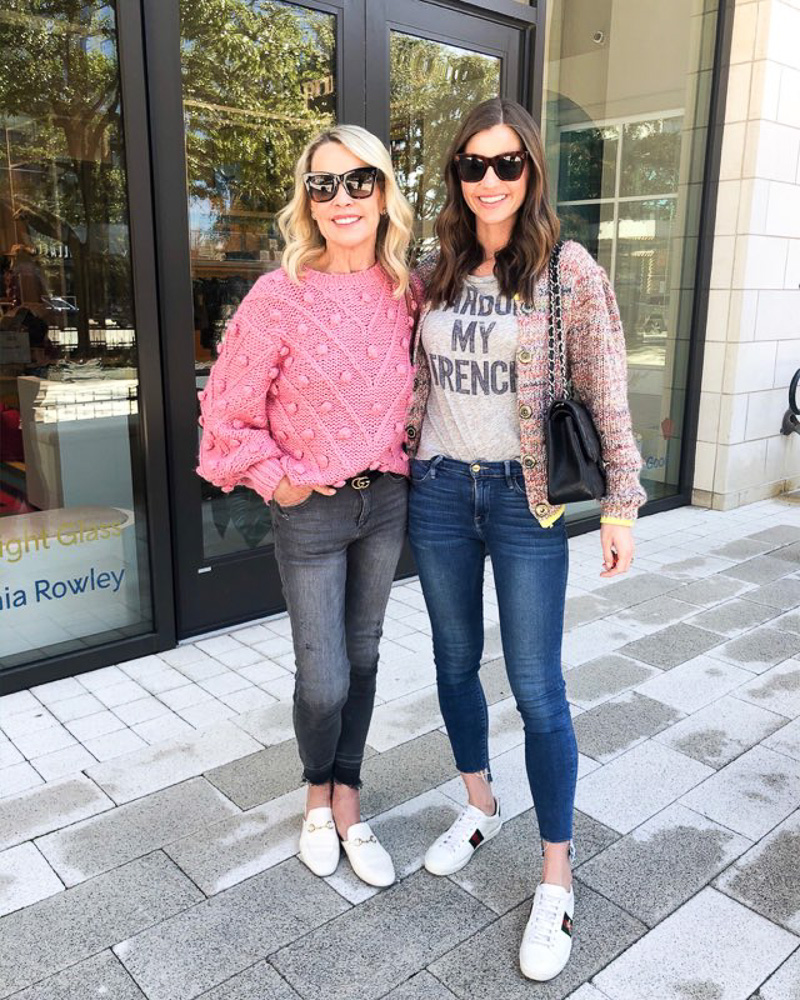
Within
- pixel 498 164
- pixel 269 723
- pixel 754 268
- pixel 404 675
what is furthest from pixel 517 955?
pixel 754 268

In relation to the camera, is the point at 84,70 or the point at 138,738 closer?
the point at 138,738

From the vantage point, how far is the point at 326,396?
2.08 meters

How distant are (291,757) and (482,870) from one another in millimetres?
847

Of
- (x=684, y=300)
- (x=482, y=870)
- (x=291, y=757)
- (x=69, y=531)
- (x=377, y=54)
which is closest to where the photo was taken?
(x=482, y=870)

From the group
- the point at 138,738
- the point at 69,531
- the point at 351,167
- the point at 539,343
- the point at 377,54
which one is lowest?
the point at 138,738

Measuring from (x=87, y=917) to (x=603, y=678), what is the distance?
2.18 metres

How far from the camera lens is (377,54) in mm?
4195

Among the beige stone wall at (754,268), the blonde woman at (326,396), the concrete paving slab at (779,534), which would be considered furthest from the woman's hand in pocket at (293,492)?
the beige stone wall at (754,268)

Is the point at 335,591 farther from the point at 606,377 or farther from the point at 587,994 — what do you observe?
the point at 587,994

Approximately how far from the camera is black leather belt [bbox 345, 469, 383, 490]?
83.8 inches

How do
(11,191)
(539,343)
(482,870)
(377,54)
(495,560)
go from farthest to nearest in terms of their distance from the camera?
(377,54) → (11,191) → (482,870) → (495,560) → (539,343)

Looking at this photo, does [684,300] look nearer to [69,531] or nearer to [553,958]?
[69,531]

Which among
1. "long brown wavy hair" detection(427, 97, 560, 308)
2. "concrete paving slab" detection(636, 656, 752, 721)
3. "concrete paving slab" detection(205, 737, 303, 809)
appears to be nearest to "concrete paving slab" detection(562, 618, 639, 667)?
"concrete paving slab" detection(636, 656, 752, 721)

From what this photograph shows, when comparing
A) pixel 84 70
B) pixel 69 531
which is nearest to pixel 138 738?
pixel 69 531
